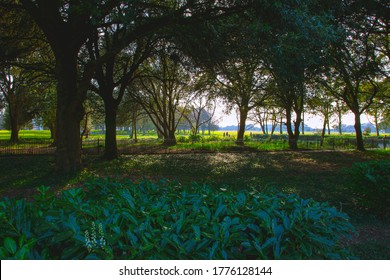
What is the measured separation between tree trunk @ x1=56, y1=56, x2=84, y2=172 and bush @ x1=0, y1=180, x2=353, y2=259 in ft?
36.0

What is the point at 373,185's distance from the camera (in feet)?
23.2

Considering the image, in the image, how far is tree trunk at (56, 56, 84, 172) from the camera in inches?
507

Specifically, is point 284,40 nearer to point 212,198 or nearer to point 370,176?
point 370,176

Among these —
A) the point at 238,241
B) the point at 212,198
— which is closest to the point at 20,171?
the point at 212,198

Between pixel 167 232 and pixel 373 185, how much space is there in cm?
670

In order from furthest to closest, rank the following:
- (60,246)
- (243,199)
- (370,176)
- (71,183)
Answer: (71,183) → (370,176) → (243,199) → (60,246)

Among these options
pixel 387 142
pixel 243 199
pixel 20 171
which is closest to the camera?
pixel 243 199

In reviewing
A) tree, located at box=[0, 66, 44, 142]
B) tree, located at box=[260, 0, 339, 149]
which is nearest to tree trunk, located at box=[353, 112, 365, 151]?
tree, located at box=[260, 0, 339, 149]

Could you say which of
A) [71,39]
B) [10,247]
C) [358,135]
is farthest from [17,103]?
[10,247]

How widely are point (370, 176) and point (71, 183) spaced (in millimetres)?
9485

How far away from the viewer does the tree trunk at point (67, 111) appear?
12.9 meters

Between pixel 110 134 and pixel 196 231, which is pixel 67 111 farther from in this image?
pixel 196 231

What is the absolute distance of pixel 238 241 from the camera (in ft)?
7.38

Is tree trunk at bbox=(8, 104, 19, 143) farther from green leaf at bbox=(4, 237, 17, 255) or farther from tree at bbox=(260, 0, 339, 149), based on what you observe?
green leaf at bbox=(4, 237, 17, 255)
